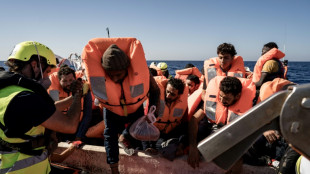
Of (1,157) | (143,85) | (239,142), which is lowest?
(1,157)

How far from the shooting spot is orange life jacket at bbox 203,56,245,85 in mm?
4133

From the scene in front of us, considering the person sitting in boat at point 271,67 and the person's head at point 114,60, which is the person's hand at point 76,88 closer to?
the person's head at point 114,60

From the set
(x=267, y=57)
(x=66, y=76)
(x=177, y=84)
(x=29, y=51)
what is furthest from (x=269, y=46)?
(x=29, y=51)

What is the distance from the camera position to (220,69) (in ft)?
14.0

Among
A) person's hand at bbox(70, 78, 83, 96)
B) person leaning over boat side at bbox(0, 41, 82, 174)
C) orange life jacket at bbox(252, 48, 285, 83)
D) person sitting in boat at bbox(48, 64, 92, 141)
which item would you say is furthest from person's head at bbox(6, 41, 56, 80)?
orange life jacket at bbox(252, 48, 285, 83)

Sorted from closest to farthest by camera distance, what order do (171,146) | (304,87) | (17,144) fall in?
(304,87)
(17,144)
(171,146)

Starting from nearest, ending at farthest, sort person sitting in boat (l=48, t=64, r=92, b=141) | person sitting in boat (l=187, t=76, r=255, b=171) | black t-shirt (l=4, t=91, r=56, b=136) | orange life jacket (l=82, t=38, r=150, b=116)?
1. black t-shirt (l=4, t=91, r=56, b=136)
2. orange life jacket (l=82, t=38, r=150, b=116)
3. person sitting in boat (l=187, t=76, r=255, b=171)
4. person sitting in boat (l=48, t=64, r=92, b=141)

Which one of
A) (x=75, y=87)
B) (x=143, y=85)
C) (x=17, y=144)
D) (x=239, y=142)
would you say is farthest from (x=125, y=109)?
(x=239, y=142)

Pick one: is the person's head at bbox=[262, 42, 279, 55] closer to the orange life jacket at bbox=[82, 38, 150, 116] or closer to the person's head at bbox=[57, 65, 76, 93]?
the orange life jacket at bbox=[82, 38, 150, 116]

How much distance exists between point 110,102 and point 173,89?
3.55ft

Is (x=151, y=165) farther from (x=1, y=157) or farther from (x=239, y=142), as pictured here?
(x=239, y=142)

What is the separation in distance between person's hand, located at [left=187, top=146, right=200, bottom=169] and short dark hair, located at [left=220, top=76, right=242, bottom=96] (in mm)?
821

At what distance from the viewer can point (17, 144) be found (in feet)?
4.65

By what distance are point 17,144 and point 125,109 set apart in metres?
0.99
